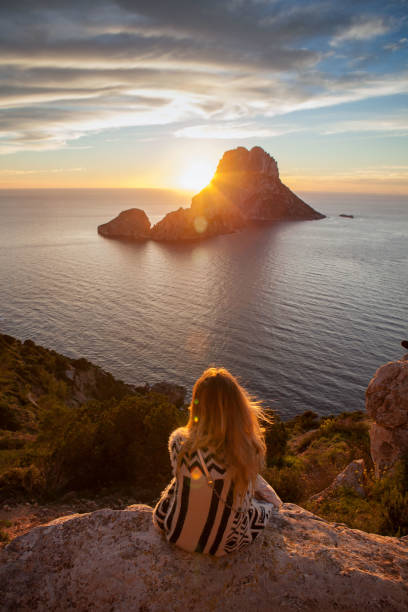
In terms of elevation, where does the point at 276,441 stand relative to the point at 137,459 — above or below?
below

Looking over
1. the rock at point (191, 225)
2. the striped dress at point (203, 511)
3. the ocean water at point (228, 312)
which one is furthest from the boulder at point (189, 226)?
the striped dress at point (203, 511)

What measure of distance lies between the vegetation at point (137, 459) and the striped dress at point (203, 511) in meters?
4.80

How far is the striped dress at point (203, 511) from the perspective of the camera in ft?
14.0

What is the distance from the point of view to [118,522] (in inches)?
221

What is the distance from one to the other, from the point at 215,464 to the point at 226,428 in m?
0.44

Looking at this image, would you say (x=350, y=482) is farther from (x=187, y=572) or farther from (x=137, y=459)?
(x=187, y=572)

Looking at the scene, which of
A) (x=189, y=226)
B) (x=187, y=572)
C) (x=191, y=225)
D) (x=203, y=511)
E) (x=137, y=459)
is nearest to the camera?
(x=203, y=511)

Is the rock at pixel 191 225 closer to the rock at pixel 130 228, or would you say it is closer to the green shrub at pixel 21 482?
the rock at pixel 130 228

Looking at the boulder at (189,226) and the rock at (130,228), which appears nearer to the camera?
the boulder at (189,226)

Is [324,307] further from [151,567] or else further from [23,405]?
[151,567]

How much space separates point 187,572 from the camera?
185 inches

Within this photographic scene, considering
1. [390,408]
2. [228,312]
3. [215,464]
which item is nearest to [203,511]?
[215,464]

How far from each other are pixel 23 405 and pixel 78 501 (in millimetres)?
18035

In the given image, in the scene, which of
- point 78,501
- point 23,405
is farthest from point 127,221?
point 78,501
